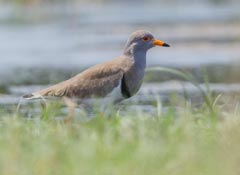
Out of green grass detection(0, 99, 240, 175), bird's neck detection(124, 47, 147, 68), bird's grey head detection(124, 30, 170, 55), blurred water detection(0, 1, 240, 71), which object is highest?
bird's grey head detection(124, 30, 170, 55)

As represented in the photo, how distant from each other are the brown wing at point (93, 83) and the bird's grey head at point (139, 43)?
0.23m

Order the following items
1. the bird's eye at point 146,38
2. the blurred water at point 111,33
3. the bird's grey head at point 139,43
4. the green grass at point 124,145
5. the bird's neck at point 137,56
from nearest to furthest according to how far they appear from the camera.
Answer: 1. the green grass at point 124,145
2. the bird's neck at point 137,56
3. the bird's grey head at point 139,43
4. the bird's eye at point 146,38
5. the blurred water at point 111,33

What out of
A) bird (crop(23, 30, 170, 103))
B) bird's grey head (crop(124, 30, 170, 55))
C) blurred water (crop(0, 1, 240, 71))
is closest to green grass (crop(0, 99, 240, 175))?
bird (crop(23, 30, 170, 103))

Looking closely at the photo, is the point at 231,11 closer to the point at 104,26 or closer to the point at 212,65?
the point at 104,26

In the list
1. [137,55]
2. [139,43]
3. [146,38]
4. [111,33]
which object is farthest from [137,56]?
[111,33]

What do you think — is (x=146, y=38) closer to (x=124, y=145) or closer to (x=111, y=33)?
(x=124, y=145)

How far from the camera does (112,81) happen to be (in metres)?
7.65

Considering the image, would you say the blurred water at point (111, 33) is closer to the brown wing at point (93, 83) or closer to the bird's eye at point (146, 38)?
the bird's eye at point (146, 38)

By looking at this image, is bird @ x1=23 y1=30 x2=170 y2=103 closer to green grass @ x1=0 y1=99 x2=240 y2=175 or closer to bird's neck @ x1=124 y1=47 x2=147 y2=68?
bird's neck @ x1=124 y1=47 x2=147 y2=68

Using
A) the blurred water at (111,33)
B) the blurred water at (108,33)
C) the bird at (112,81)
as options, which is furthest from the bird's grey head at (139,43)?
the blurred water at (111,33)

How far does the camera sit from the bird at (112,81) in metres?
7.64

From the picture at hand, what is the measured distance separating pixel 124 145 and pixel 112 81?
2.32 m

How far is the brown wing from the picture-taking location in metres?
7.68

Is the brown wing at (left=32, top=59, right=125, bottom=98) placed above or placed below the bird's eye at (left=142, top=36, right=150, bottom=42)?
below
